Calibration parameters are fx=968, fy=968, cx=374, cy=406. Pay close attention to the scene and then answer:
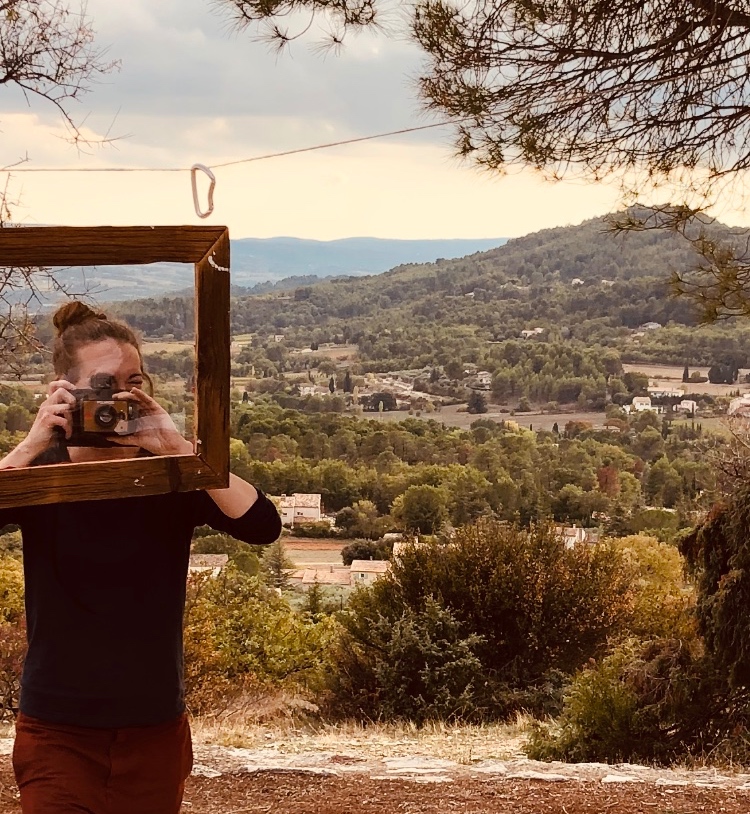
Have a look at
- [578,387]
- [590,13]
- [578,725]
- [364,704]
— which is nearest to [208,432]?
[590,13]

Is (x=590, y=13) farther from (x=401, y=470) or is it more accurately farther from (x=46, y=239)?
(x=401, y=470)

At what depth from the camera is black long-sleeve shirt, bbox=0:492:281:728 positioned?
1.46 meters

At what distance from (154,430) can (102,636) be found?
34 centimetres

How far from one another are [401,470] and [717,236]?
32928 mm

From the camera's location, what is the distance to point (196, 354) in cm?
141

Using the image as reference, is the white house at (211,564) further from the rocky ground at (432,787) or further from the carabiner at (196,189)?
the carabiner at (196,189)

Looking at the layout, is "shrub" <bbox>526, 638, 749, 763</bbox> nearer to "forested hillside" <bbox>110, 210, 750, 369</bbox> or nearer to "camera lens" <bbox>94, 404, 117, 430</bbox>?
"camera lens" <bbox>94, 404, 117, 430</bbox>

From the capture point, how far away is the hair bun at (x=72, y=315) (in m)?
1.41

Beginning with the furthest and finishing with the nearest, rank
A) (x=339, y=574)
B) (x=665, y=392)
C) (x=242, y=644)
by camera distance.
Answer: (x=665, y=392) < (x=339, y=574) < (x=242, y=644)

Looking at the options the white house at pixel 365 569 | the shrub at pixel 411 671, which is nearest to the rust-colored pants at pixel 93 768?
the shrub at pixel 411 671

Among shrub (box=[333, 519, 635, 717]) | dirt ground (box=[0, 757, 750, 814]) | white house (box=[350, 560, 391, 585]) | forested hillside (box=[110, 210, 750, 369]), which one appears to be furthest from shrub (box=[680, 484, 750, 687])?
forested hillside (box=[110, 210, 750, 369])

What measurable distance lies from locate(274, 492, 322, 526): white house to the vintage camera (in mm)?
30476

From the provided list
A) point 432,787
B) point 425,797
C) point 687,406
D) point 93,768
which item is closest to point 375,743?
point 432,787

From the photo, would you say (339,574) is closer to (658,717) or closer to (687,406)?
(687,406)
